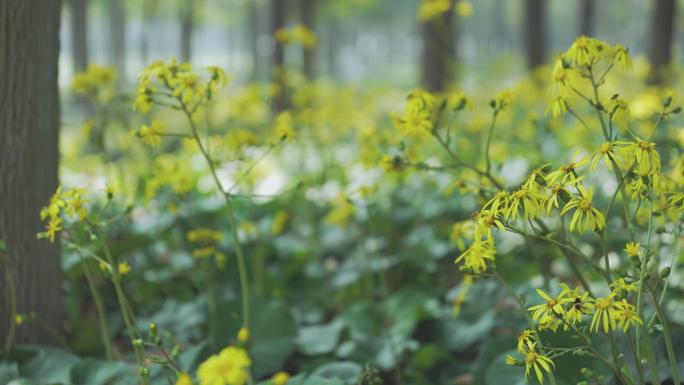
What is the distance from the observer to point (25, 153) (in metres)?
2.42

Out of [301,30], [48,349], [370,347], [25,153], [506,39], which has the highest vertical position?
[506,39]

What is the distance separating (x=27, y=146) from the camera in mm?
2424

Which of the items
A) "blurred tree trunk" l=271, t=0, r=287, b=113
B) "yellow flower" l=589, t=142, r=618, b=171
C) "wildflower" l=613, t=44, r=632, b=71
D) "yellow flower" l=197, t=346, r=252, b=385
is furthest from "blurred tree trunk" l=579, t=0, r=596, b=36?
"yellow flower" l=197, t=346, r=252, b=385

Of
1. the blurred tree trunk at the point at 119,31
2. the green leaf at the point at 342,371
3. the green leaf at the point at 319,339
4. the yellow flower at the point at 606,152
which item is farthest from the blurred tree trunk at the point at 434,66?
the blurred tree trunk at the point at 119,31

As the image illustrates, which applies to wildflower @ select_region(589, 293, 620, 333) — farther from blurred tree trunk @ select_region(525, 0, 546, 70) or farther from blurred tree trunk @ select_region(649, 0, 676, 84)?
blurred tree trunk @ select_region(525, 0, 546, 70)

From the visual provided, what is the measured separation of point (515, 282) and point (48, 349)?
1.86m

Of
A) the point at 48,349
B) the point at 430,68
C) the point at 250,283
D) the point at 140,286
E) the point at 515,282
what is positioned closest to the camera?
the point at 48,349

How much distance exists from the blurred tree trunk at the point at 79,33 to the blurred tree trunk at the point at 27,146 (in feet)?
40.4

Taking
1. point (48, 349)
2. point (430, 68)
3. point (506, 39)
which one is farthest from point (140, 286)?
point (506, 39)

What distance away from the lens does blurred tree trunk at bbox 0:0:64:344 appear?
7.80 feet

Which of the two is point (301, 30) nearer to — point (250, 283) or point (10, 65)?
point (250, 283)

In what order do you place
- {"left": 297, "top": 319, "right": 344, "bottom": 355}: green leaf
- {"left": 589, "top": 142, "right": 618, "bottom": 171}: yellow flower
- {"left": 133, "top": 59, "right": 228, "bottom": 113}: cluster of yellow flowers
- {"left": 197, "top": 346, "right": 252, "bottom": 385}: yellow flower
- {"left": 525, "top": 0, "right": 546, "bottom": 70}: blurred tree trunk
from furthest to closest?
{"left": 525, "top": 0, "right": 546, "bottom": 70}: blurred tree trunk < {"left": 297, "top": 319, "right": 344, "bottom": 355}: green leaf < {"left": 133, "top": 59, "right": 228, "bottom": 113}: cluster of yellow flowers < {"left": 589, "top": 142, "right": 618, "bottom": 171}: yellow flower < {"left": 197, "top": 346, "right": 252, "bottom": 385}: yellow flower

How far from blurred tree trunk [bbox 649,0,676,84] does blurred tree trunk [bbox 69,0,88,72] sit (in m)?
11.0

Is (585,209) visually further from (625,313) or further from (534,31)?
(534,31)
